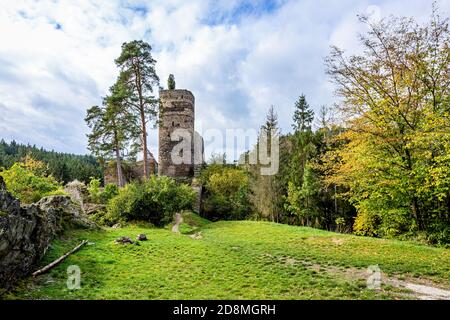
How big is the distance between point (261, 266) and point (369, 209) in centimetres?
972

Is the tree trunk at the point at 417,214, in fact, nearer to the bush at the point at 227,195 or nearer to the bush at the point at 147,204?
the bush at the point at 147,204

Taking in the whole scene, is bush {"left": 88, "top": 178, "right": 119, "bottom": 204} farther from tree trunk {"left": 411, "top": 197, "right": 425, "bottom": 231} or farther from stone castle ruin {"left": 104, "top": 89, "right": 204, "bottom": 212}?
tree trunk {"left": 411, "top": 197, "right": 425, "bottom": 231}

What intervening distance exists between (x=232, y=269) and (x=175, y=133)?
2495 cm

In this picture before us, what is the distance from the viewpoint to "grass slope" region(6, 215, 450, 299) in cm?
652

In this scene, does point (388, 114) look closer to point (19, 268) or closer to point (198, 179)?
point (19, 268)

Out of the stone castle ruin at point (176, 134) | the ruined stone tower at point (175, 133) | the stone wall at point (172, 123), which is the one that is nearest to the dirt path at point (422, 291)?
the stone castle ruin at point (176, 134)

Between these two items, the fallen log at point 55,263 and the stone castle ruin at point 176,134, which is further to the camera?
the stone castle ruin at point 176,134

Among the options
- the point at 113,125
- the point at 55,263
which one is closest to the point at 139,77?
the point at 113,125

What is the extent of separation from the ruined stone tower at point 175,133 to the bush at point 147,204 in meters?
12.0

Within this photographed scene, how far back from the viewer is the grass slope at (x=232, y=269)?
257 inches

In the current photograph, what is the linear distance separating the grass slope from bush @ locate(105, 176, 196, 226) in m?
5.35

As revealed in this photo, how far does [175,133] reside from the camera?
32125 mm

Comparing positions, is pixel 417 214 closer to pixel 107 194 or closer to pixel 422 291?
pixel 422 291

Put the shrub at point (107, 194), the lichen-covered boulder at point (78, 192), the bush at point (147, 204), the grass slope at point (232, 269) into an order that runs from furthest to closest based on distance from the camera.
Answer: the shrub at point (107, 194) → the lichen-covered boulder at point (78, 192) → the bush at point (147, 204) → the grass slope at point (232, 269)
